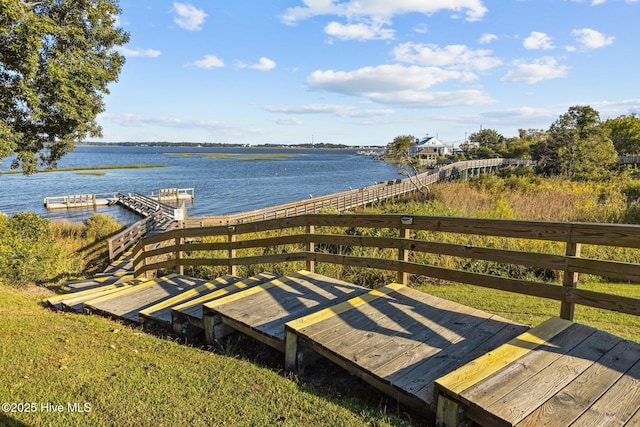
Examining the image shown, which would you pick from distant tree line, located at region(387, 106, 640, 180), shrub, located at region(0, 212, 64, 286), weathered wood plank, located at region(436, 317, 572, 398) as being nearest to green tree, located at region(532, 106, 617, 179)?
distant tree line, located at region(387, 106, 640, 180)

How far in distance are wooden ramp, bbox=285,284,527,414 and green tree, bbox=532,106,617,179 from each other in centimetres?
3381

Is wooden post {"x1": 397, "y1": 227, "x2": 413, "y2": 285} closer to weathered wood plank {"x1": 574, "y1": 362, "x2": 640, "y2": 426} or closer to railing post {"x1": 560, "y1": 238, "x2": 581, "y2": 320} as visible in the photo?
railing post {"x1": 560, "y1": 238, "x2": 581, "y2": 320}

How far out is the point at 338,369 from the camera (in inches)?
153

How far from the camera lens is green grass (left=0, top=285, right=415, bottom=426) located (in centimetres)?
282

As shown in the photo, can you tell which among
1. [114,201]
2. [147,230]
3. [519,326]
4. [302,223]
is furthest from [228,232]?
[114,201]

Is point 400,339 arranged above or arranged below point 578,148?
below

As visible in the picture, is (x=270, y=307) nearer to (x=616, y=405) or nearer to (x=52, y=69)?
(x=616, y=405)

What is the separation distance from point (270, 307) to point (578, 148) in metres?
40.3

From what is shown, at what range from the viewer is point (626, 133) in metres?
60.5

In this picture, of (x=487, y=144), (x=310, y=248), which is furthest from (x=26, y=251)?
A: (x=487, y=144)

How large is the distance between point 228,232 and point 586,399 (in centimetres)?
544

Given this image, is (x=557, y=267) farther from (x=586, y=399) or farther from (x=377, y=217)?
(x=377, y=217)

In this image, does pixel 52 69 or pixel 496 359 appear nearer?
pixel 496 359

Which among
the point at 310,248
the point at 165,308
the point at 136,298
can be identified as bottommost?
the point at 136,298
